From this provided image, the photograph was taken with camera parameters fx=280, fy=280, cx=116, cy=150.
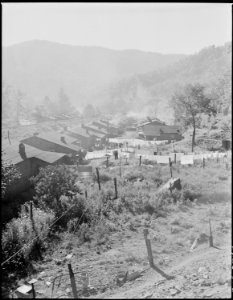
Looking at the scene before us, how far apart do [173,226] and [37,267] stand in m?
3.24

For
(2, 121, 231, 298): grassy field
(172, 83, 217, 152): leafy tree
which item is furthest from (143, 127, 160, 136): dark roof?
(172, 83, 217, 152): leafy tree

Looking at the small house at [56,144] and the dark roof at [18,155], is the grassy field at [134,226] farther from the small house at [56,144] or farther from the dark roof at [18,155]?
the small house at [56,144]

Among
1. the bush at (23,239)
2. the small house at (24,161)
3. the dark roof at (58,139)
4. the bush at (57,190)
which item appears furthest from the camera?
the dark roof at (58,139)

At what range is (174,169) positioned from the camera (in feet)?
34.6

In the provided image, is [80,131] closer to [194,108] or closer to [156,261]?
[194,108]

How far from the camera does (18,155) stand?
1002 cm

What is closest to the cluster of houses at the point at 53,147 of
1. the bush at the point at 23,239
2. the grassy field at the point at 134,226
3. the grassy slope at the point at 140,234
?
the grassy field at the point at 134,226

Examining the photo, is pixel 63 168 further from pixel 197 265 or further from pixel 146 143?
pixel 146 143

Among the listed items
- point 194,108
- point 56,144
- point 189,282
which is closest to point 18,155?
point 56,144

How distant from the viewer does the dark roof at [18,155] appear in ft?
29.6

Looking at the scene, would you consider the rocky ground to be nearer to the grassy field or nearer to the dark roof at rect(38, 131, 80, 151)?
the grassy field

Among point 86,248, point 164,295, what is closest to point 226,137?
point 164,295

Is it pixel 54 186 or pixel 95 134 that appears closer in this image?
pixel 54 186

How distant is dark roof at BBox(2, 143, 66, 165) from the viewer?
29.6 ft
